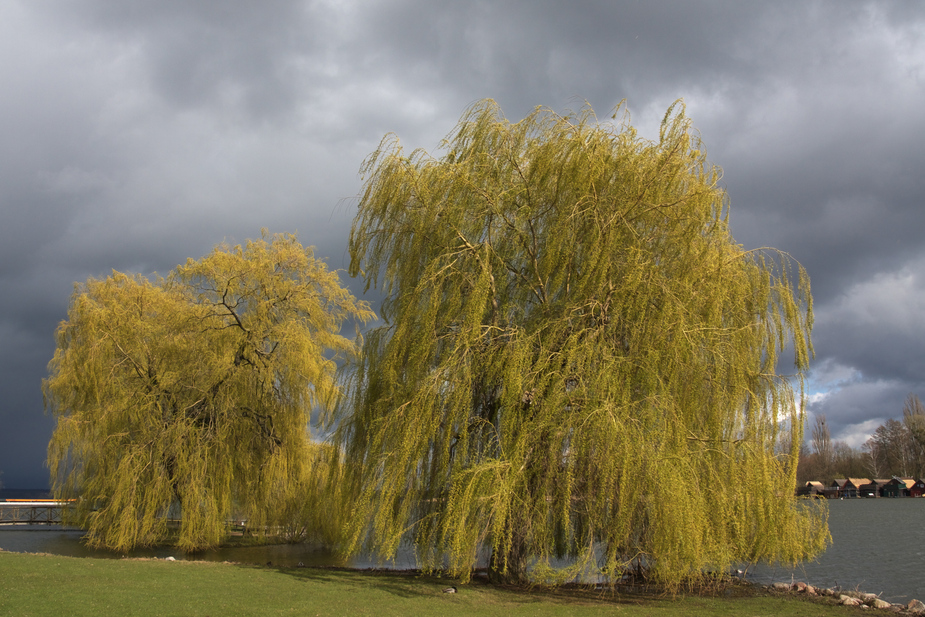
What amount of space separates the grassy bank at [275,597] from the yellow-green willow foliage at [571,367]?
1.93 feet

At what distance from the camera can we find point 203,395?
1733 cm

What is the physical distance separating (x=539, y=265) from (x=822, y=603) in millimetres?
7221

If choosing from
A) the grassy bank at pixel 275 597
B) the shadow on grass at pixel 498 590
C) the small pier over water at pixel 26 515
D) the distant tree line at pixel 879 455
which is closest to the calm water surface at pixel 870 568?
the shadow on grass at pixel 498 590

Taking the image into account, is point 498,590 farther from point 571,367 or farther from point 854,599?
point 854,599

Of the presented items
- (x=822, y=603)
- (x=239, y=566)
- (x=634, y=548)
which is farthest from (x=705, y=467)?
(x=239, y=566)

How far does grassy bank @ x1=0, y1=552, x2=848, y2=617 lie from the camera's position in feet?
25.8

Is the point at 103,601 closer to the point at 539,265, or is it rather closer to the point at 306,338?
the point at 539,265

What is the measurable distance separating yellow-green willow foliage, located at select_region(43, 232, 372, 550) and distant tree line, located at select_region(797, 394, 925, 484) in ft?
231

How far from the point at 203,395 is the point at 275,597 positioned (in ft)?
31.6

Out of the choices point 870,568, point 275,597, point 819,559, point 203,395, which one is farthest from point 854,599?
point 203,395

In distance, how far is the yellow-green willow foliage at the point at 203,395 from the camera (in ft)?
53.4

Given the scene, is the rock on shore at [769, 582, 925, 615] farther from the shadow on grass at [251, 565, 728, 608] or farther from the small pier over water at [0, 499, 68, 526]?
the small pier over water at [0, 499, 68, 526]

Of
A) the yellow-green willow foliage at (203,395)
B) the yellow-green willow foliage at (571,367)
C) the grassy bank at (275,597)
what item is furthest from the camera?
the yellow-green willow foliage at (203,395)

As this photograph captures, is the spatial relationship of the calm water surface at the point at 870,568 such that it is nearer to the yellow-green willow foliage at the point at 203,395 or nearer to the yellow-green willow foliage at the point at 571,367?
the yellow-green willow foliage at the point at 571,367
